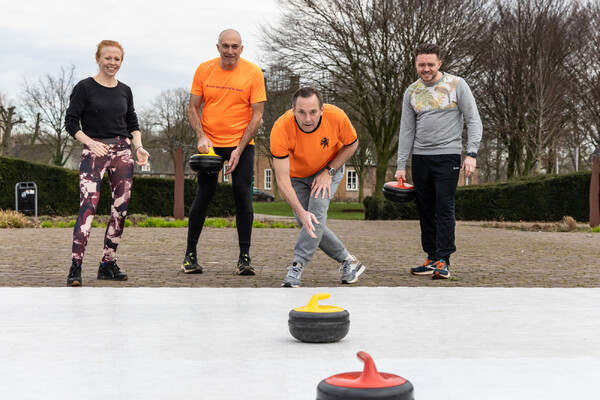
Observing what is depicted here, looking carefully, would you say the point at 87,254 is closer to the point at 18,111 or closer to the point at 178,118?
the point at 18,111

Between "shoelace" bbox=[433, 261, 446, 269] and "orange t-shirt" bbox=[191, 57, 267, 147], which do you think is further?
"shoelace" bbox=[433, 261, 446, 269]

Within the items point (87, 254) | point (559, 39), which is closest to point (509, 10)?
point (559, 39)

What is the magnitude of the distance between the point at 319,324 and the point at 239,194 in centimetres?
289

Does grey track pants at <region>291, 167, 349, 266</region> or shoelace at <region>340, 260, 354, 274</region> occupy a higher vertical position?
grey track pants at <region>291, 167, 349, 266</region>

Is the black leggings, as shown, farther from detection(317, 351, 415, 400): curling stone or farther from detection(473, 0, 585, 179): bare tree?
detection(473, 0, 585, 179): bare tree

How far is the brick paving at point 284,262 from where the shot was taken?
5738 mm

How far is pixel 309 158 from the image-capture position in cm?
506

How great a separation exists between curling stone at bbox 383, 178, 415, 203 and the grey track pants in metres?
0.83

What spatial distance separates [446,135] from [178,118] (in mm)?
49667

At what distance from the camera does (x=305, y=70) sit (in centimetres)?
2698

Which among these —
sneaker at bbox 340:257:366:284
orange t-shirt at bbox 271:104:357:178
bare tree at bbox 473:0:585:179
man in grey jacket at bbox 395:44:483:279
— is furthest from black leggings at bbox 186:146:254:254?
bare tree at bbox 473:0:585:179

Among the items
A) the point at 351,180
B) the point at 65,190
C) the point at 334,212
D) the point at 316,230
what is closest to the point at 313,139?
the point at 316,230

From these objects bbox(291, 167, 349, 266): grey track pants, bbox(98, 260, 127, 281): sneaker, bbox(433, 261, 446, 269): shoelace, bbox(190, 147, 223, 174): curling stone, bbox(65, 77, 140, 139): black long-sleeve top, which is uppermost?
bbox(65, 77, 140, 139): black long-sleeve top

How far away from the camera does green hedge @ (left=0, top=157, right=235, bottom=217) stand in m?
19.8
